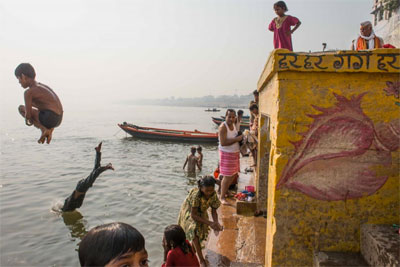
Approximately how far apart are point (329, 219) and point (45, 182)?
14316 mm

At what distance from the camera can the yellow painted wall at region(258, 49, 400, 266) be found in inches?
100

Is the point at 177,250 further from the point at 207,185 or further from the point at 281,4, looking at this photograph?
the point at 281,4

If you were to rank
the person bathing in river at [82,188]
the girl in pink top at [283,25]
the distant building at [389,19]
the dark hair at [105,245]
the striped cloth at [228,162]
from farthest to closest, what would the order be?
the distant building at [389,19] → the person bathing in river at [82,188] → the striped cloth at [228,162] → the girl in pink top at [283,25] → the dark hair at [105,245]

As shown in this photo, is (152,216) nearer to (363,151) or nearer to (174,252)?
(174,252)

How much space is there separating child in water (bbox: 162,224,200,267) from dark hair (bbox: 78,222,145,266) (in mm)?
1932

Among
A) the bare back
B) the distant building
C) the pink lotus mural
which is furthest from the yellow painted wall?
the distant building

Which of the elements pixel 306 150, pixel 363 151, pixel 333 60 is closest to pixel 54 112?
pixel 306 150

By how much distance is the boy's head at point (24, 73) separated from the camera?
302cm

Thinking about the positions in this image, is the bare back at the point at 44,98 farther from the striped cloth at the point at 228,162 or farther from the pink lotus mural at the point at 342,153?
the striped cloth at the point at 228,162

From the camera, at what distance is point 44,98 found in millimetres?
3193

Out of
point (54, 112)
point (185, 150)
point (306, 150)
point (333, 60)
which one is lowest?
point (185, 150)

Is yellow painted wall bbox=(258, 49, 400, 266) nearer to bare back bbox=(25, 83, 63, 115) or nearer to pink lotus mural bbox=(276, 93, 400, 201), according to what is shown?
pink lotus mural bbox=(276, 93, 400, 201)

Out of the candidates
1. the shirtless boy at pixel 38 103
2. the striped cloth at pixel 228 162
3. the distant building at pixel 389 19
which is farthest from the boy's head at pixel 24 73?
the distant building at pixel 389 19

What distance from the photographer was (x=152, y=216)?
9.20 m
